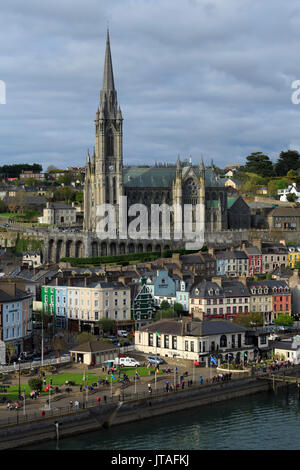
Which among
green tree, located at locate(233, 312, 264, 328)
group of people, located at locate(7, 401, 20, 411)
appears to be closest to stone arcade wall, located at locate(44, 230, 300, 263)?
green tree, located at locate(233, 312, 264, 328)

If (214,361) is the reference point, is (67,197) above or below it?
above

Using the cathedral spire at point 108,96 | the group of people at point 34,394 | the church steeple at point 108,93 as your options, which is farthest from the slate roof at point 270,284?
the church steeple at point 108,93

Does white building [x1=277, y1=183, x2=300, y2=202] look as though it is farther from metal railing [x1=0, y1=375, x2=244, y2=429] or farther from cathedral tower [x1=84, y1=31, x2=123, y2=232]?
metal railing [x1=0, y1=375, x2=244, y2=429]

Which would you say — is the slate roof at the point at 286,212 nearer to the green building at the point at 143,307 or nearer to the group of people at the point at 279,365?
the green building at the point at 143,307

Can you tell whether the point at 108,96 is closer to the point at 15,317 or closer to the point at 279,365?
the point at 15,317

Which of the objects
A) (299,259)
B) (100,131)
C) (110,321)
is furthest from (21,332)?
(100,131)

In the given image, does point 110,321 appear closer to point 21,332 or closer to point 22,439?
point 21,332

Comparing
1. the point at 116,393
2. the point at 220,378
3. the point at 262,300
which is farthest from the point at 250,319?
the point at 116,393
